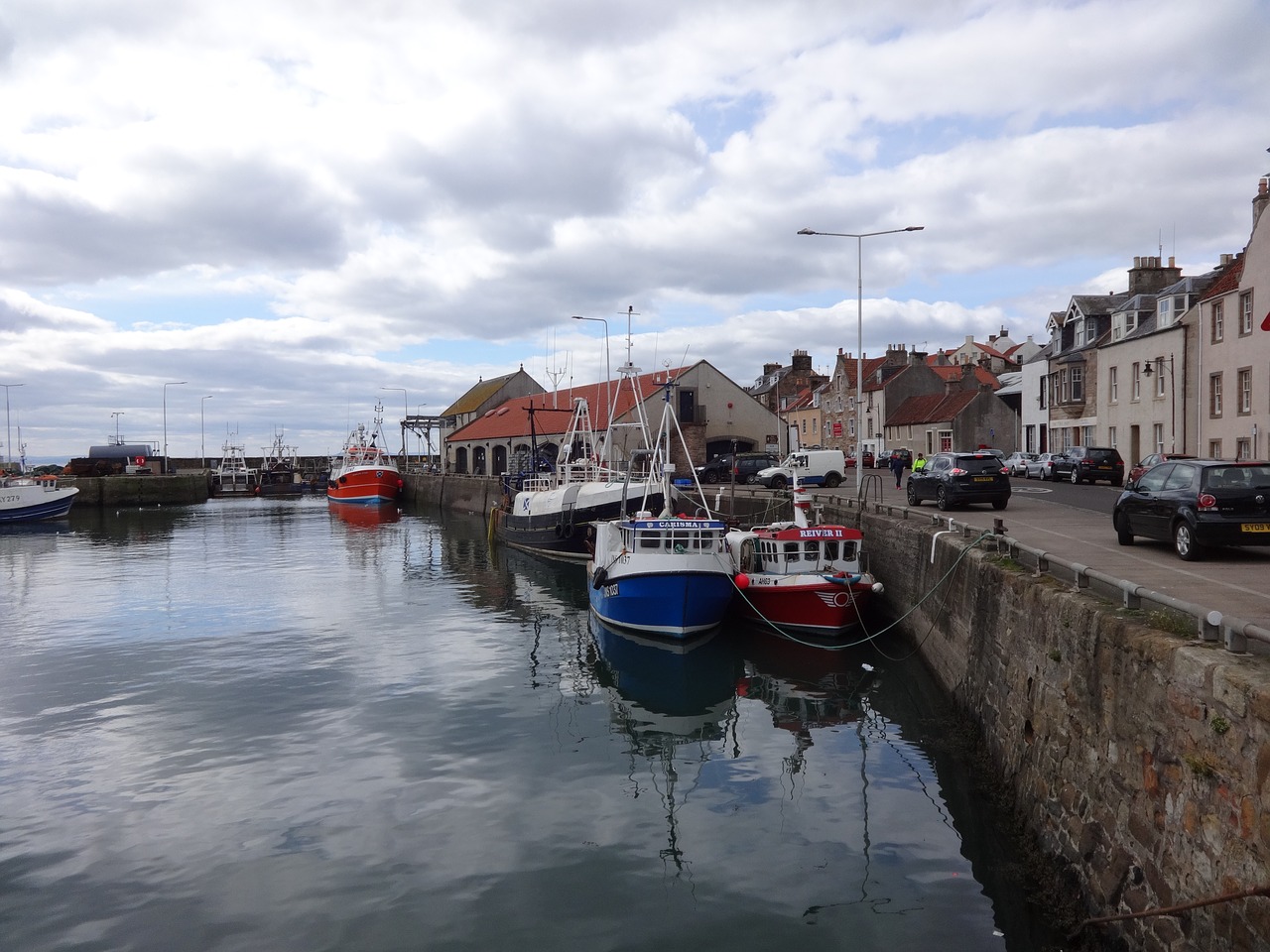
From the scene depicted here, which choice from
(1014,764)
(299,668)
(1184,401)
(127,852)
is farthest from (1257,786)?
(1184,401)

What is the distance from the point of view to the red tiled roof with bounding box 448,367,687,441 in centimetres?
6100

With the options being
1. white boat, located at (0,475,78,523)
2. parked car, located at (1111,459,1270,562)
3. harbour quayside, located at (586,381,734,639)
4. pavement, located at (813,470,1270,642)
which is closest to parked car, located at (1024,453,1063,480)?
pavement, located at (813,470,1270,642)

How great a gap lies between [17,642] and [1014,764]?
23771 mm

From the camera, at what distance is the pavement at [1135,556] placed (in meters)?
11.5

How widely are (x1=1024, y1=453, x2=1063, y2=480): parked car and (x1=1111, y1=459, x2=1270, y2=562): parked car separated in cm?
2831

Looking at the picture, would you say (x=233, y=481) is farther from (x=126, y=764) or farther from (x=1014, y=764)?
(x=1014, y=764)

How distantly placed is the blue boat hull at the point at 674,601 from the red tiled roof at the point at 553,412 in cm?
3396

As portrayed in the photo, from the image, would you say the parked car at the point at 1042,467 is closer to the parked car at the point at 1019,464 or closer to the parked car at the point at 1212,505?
the parked car at the point at 1019,464

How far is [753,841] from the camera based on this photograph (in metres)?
11.3

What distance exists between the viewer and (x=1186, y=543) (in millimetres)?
14984

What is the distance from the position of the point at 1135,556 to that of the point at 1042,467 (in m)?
30.5

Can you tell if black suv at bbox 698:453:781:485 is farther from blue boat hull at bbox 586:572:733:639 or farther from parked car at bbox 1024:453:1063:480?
blue boat hull at bbox 586:572:733:639

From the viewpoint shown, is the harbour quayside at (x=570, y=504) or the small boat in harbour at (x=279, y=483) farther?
the small boat in harbour at (x=279, y=483)

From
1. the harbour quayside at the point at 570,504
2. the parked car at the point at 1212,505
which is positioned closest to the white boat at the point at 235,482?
the harbour quayside at the point at 570,504
